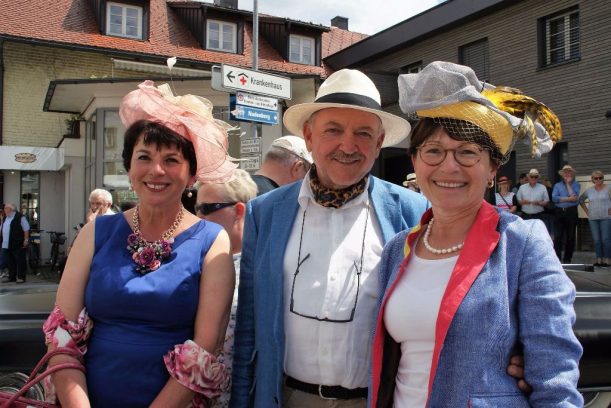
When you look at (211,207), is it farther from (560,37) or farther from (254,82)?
(560,37)

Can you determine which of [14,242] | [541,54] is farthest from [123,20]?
[541,54]

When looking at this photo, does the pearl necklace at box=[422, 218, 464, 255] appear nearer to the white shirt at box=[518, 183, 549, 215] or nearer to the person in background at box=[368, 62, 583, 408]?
the person in background at box=[368, 62, 583, 408]

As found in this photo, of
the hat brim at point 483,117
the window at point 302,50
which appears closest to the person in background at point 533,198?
the hat brim at point 483,117

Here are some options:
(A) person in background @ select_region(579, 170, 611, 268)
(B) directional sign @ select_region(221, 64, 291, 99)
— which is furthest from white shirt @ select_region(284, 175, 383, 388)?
(A) person in background @ select_region(579, 170, 611, 268)

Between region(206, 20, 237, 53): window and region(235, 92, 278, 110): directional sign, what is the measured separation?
1264cm

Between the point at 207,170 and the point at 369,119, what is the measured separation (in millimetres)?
677

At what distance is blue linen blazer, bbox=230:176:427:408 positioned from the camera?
196 cm

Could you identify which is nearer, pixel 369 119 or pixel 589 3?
pixel 369 119

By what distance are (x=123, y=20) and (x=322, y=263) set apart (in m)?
18.1

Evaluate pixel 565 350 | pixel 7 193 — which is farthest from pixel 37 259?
pixel 565 350

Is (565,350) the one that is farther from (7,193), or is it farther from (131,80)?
(7,193)

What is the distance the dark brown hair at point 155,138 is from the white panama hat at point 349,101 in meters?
0.51

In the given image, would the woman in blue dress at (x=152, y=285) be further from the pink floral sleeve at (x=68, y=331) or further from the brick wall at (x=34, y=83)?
the brick wall at (x=34, y=83)

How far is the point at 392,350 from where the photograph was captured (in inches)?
67.2
